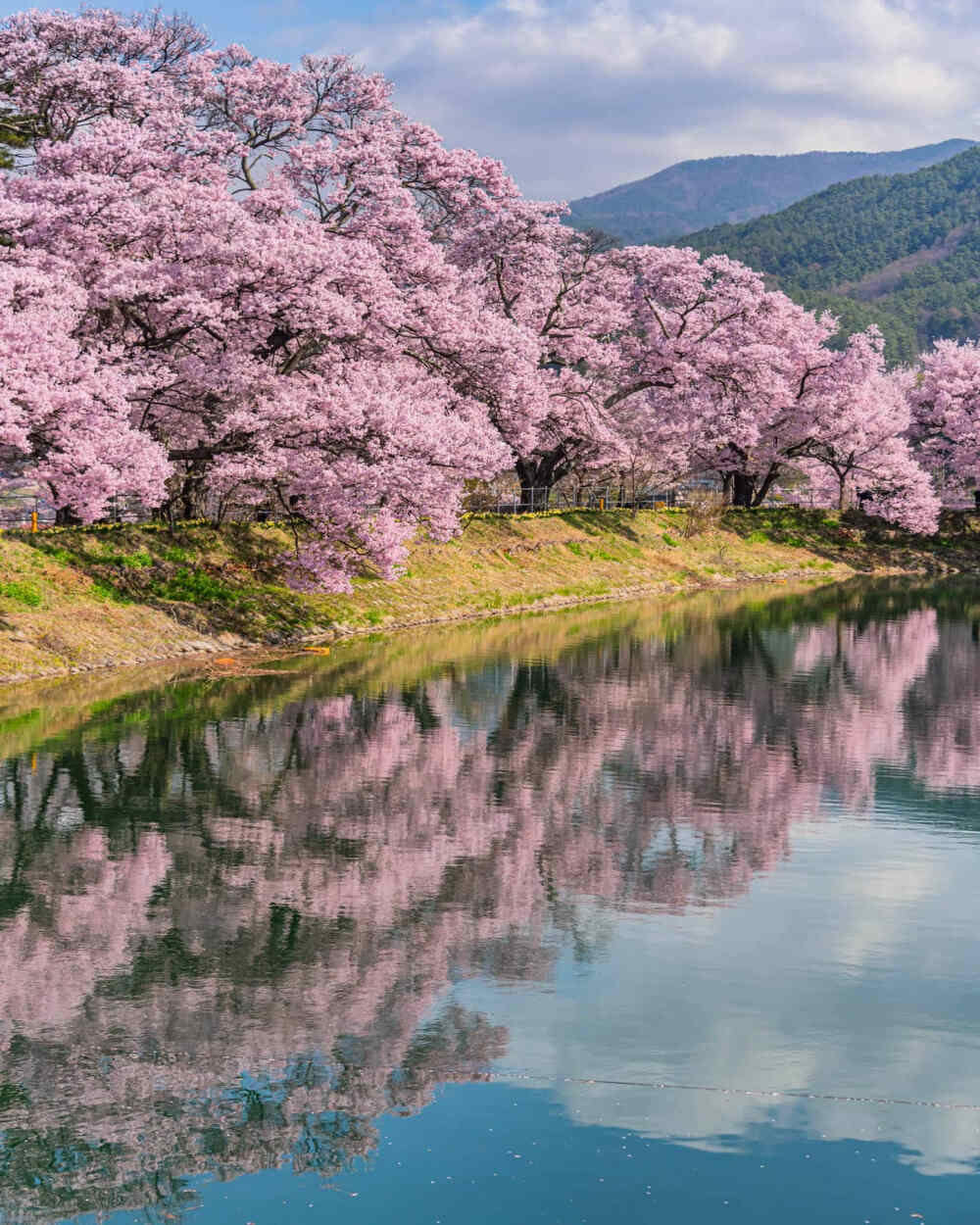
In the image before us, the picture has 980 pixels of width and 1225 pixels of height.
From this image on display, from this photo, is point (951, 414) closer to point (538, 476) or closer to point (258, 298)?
point (538, 476)

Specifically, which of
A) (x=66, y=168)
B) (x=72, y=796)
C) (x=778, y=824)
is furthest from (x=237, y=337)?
(x=778, y=824)

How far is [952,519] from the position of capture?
97.1 meters

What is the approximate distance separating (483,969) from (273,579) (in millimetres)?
33842

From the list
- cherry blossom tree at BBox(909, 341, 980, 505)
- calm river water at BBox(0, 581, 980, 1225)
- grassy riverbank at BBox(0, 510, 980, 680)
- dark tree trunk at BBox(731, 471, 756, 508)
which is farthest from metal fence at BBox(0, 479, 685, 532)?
cherry blossom tree at BBox(909, 341, 980, 505)

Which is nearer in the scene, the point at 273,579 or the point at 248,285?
the point at 248,285

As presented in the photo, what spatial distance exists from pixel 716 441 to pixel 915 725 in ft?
174

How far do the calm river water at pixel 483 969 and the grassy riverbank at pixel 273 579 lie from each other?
307 inches

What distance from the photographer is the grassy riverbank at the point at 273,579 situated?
1586 inches

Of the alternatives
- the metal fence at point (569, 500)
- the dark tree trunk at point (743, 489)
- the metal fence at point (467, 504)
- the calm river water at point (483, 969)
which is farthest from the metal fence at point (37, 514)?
the dark tree trunk at point (743, 489)

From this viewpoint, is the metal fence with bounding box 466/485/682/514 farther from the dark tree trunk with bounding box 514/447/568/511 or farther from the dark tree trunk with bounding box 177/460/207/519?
the dark tree trunk with bounding box 177/460/207/519

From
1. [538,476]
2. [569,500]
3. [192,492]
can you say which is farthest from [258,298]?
[569,500]

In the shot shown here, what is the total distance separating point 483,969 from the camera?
53.5ft

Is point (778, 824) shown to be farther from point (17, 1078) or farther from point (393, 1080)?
point (17, 1078)

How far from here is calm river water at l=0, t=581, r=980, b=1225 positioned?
11.8 metres
